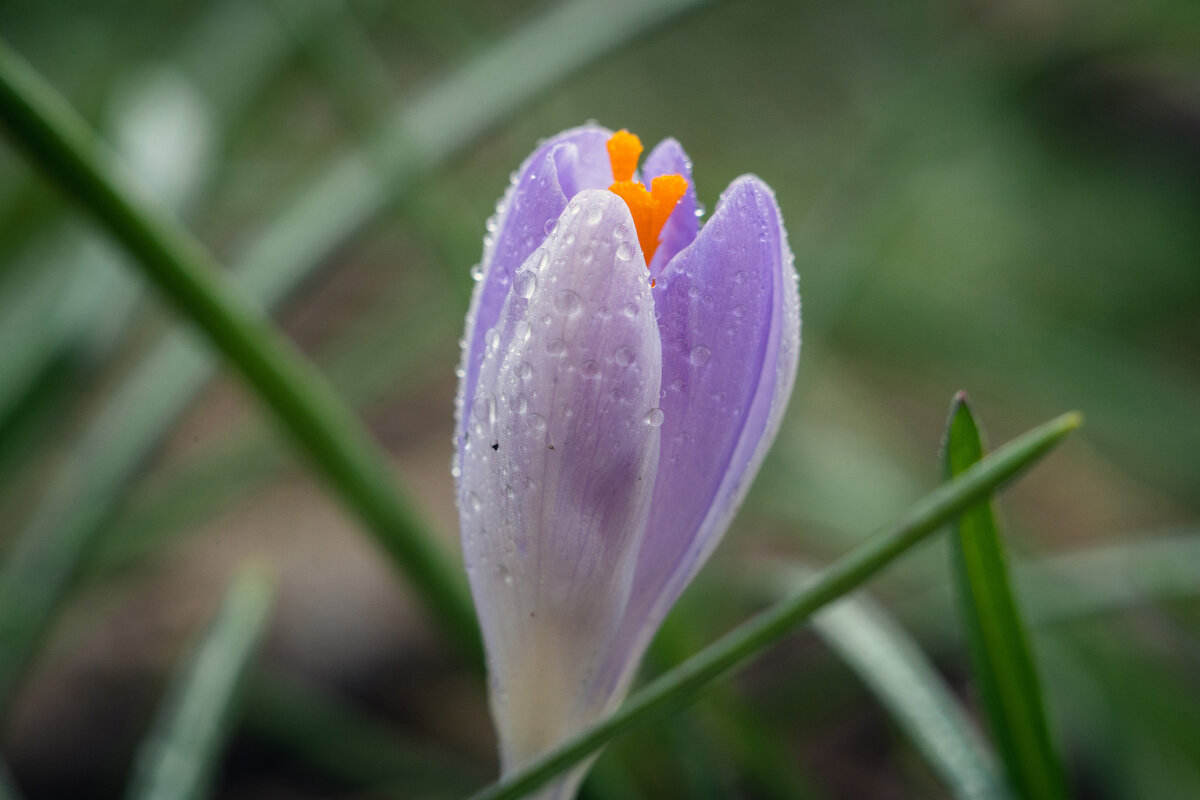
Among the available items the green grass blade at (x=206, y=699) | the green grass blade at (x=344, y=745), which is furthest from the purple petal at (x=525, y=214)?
the green grass blade at (x=344, y=745)

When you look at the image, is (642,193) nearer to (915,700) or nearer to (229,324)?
(229,324)

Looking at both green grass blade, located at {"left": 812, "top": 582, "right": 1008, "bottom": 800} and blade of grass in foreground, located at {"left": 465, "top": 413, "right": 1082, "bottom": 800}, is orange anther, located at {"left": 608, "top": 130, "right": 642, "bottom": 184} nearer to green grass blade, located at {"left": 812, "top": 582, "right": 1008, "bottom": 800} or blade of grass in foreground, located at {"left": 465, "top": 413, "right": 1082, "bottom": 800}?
blade of grass in foreground, located at {"left": 465, "top": 413, "right": 1082, "bottom": 800}

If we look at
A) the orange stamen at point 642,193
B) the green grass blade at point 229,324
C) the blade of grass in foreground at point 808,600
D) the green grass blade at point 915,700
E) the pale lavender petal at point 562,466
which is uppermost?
the green grass blade at point 229,324

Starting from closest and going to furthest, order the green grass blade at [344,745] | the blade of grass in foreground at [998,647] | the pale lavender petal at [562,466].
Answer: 1. the pale lavender petal at [562,466]
2. the blade of grass in foreground at [998,647]
3. the green grass blade at [344,745]

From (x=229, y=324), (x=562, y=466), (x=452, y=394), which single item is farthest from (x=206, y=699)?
(x=452, y=394)

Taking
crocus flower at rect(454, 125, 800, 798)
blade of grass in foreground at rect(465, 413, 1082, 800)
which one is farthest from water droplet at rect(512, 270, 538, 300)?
blade of grass in foreground at rect(465, 413, 1082, 800)

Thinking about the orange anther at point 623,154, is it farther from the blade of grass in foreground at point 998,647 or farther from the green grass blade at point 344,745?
the green grass blade at point 344,745

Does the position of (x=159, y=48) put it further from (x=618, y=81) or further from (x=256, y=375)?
(x=618, y=81)
